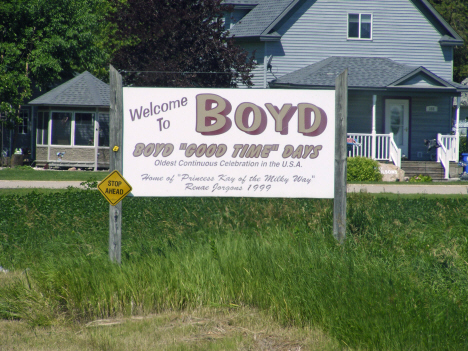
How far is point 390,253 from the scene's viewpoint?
581 cm

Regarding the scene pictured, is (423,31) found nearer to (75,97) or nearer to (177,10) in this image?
(177,10)

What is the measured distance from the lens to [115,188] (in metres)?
6.02

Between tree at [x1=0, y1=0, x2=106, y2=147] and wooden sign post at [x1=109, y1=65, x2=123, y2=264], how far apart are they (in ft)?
72.6

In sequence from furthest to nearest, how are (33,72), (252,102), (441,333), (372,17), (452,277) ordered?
(33,72) → (372,17) → (252,102) → (452,277) → (441,333)

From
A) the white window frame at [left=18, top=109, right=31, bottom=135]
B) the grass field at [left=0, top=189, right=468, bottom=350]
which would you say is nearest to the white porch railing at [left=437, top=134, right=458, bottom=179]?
the grass field at [left=0, top=189, right=468, bottom=350]

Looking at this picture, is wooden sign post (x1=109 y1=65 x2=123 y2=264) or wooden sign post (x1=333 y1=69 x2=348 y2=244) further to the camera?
wooden sign post (x1=333 y1=69 x2=348 y2=244)

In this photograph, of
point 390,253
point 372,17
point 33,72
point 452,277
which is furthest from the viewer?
point 33,72

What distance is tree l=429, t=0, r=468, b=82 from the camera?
4228cm

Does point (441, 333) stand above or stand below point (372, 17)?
below

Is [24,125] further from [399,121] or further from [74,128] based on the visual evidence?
[399,121]

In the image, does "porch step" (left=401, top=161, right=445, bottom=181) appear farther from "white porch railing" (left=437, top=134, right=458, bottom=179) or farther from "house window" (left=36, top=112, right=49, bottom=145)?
"house window" (left=36, top=112, right=49, bottom=145)

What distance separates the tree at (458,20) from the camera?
139 ft

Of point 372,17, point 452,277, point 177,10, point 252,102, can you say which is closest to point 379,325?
point 452,277

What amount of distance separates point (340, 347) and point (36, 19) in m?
28.5
